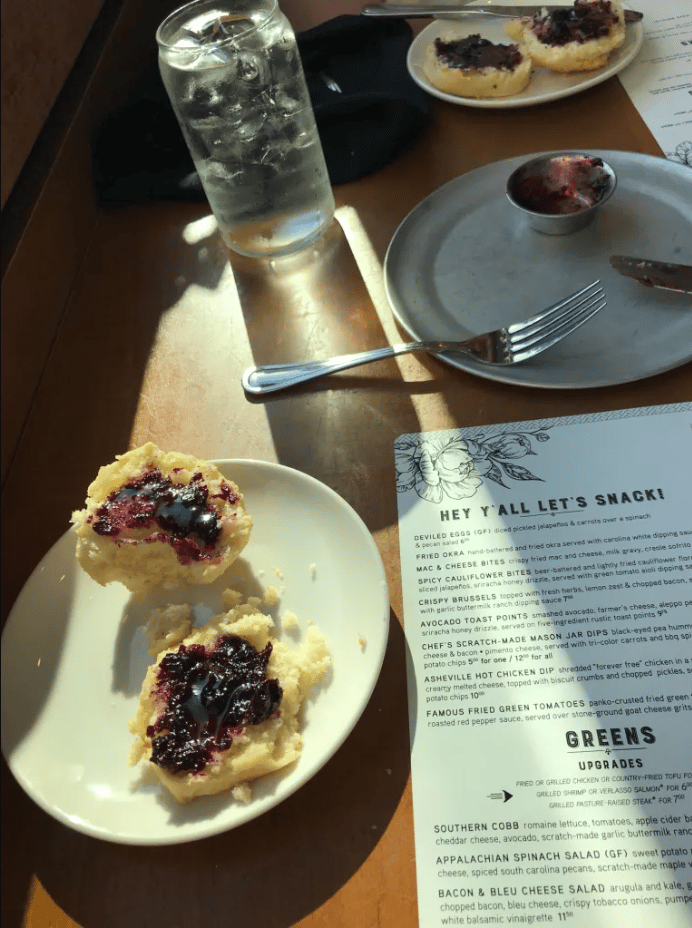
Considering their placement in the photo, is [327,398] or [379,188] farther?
[379,188]

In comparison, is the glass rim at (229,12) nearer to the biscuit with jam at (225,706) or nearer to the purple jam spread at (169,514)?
the purple jam spread at (169,514)

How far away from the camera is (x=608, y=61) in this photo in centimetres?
101

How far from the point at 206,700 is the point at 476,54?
3.19 ft

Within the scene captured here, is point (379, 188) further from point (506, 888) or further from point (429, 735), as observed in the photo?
point (506, 888)

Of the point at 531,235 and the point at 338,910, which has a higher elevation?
the point at 531,235

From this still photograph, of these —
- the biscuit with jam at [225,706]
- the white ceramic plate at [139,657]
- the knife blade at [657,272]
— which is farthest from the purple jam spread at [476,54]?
the biscuit with jam at [225,706]

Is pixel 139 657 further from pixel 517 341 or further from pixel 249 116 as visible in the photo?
pixel 249 116

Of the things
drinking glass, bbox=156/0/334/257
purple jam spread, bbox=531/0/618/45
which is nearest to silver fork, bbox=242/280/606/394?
drinking glass, bbox=156/0/334/257

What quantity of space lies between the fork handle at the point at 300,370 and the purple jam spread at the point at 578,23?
596 millimetres

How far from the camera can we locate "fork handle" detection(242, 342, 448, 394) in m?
0.76

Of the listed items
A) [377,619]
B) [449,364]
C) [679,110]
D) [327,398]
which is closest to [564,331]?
[449,364]

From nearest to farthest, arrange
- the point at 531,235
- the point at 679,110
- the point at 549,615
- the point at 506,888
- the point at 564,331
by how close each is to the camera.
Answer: the point at 506,888 → the point at 549,615 → the point at 564,331 → the point at 531,235 → the point at 679,110

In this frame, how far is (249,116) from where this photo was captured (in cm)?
80

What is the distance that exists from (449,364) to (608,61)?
24.4 inches
